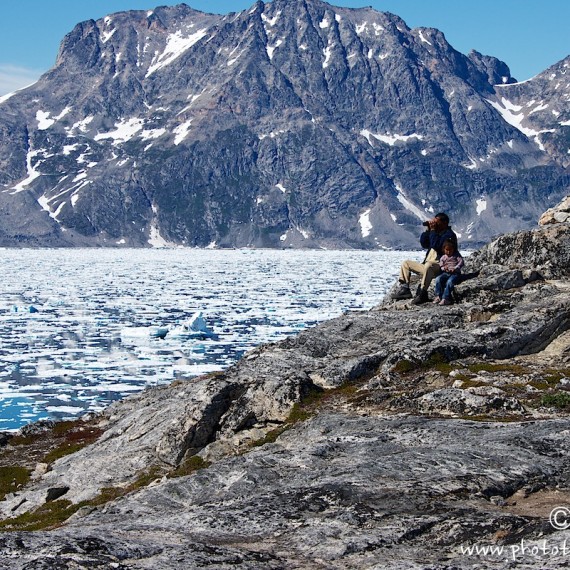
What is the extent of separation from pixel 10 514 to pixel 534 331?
50.0 feet

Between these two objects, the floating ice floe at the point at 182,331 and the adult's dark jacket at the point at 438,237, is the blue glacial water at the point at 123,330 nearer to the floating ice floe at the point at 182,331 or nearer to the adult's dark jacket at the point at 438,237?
the floating ice floe at the point at 182,331

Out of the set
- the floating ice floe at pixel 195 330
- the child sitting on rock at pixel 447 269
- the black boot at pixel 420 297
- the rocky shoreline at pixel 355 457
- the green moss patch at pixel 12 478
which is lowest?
the green moss patch at pixel 12 478

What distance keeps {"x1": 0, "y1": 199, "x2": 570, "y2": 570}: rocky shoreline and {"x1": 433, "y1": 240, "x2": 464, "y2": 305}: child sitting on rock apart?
2.08ft

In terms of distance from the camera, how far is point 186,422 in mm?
19359

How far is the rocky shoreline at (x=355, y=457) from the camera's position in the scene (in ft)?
30.8

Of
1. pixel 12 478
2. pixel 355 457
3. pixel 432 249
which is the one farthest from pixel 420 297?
pixel 12 478

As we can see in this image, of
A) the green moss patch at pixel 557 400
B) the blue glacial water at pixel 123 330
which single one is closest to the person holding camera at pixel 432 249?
the green moss patch at pixel 557 400

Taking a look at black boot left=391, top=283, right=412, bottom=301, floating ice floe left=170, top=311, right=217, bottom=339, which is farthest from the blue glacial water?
black boot left=391, top=283, right=412, bottom=301

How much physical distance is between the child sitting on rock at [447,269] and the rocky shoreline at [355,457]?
635mm

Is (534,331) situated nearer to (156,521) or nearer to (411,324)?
(411,324)

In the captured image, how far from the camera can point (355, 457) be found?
13.0m

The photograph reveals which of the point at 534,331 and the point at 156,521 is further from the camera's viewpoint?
the point at 534,331

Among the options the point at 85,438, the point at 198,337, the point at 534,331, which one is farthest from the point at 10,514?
the point at 198,337

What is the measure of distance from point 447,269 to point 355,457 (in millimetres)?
14751
